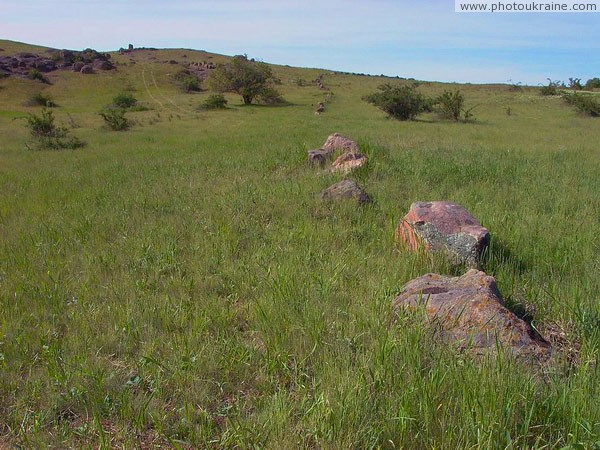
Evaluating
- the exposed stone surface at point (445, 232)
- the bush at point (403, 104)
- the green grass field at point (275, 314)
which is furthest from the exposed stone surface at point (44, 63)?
the exposed stone surface at point (445, 232)

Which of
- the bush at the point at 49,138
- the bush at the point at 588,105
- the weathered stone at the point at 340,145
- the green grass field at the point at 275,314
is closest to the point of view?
the green grass field at the point at 275,314

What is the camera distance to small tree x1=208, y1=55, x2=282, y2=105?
120 feet

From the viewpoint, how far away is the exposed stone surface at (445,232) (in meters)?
4.69

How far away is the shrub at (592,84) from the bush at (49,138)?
4774cm

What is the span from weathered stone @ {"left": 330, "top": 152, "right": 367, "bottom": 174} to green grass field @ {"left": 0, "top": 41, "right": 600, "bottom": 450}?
0.96 ft

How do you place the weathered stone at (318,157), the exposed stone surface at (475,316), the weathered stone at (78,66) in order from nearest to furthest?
the exposed stone surface at (475,316), the weathered stone at (318,157), the weathered stone at (78,66)

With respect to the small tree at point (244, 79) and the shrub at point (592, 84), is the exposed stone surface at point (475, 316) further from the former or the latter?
the shrub at point (592, 84)

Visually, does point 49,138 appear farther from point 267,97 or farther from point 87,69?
point 87,69

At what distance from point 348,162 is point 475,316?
6777mm

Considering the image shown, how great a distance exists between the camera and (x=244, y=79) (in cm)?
3819

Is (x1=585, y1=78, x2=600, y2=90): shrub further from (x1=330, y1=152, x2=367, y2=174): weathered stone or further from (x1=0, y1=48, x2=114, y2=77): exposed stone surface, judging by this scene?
(x1=0, y1=48, x2=114, y2=77): exposed stone surface

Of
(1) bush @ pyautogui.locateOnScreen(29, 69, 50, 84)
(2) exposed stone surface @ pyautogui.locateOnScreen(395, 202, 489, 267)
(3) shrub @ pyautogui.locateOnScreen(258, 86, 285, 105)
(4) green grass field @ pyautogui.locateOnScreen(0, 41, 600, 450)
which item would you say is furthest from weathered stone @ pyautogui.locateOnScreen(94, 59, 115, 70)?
(2) exposed stone surface @ pyautogui.locateOnScreen(395, 202, 489, 267)

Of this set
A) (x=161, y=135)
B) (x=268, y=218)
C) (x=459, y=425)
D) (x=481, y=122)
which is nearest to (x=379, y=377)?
(x=459, y=425)

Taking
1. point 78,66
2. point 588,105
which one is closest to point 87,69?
point 78,66
